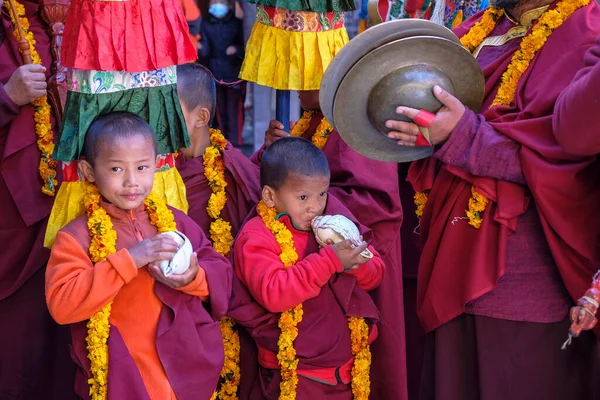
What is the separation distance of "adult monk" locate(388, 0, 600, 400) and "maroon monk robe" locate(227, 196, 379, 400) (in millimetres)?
323

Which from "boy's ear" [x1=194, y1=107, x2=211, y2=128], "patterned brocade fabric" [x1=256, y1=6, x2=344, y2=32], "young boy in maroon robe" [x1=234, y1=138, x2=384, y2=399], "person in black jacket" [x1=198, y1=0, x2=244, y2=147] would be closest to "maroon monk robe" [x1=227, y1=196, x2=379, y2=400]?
"young boy in maroon robe" [x1=234, y1=138, x2=384, y2=399]

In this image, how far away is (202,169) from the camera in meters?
3.53

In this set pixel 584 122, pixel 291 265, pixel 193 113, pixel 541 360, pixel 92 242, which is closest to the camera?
pixel 584 122

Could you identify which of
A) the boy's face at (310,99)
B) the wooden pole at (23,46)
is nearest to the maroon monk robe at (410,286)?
the boy's face at (310,99)

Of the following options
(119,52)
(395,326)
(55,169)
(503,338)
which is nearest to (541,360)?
(503,338)

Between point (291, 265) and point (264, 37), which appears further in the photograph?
point (264, 37)

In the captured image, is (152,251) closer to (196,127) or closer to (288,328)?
(288,328)

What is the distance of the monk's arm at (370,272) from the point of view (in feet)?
10.7

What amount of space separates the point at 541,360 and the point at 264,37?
1.91 m

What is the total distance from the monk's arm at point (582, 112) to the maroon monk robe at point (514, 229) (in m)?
0.11

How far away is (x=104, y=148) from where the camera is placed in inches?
105

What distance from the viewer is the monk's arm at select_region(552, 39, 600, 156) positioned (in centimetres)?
243

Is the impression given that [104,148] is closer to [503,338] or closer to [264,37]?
[264,37]

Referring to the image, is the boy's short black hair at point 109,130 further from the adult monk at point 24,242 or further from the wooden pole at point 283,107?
the wooden pole at point 283,107
